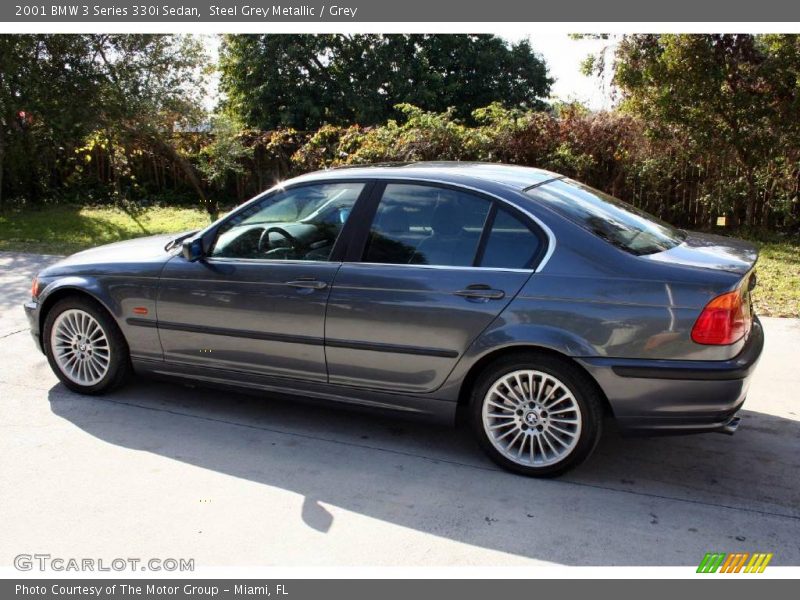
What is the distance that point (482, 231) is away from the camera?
158 inches

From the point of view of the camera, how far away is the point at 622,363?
3.63 m

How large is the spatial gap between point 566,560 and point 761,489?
1.31m

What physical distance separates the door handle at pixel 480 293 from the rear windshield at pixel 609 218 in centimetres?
57

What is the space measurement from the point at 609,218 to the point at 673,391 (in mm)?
1097

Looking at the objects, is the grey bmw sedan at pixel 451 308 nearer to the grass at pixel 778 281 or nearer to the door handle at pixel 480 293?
the door handle at pixel 480 293

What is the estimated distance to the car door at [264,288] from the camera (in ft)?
14.2

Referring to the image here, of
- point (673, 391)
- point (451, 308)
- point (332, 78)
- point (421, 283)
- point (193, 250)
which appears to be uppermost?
point (332, 78)

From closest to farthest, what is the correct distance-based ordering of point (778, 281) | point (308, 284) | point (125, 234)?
1. point (308, 284)
2. point (778, 281)
3. point (125, 234)

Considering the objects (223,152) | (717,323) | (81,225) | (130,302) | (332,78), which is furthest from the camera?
(332,78)

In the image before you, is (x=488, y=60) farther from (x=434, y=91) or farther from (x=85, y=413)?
(x=85, y=413)

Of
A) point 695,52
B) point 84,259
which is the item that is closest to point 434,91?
point 695,52

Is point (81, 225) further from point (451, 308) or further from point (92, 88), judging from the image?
point (451, 308)

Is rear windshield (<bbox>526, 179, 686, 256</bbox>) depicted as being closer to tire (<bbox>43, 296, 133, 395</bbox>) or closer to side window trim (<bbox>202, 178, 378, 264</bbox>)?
side window trim (<bbox>202, 178, 378, 264</bbox>)

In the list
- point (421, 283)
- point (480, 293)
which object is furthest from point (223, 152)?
point (480, 293)
